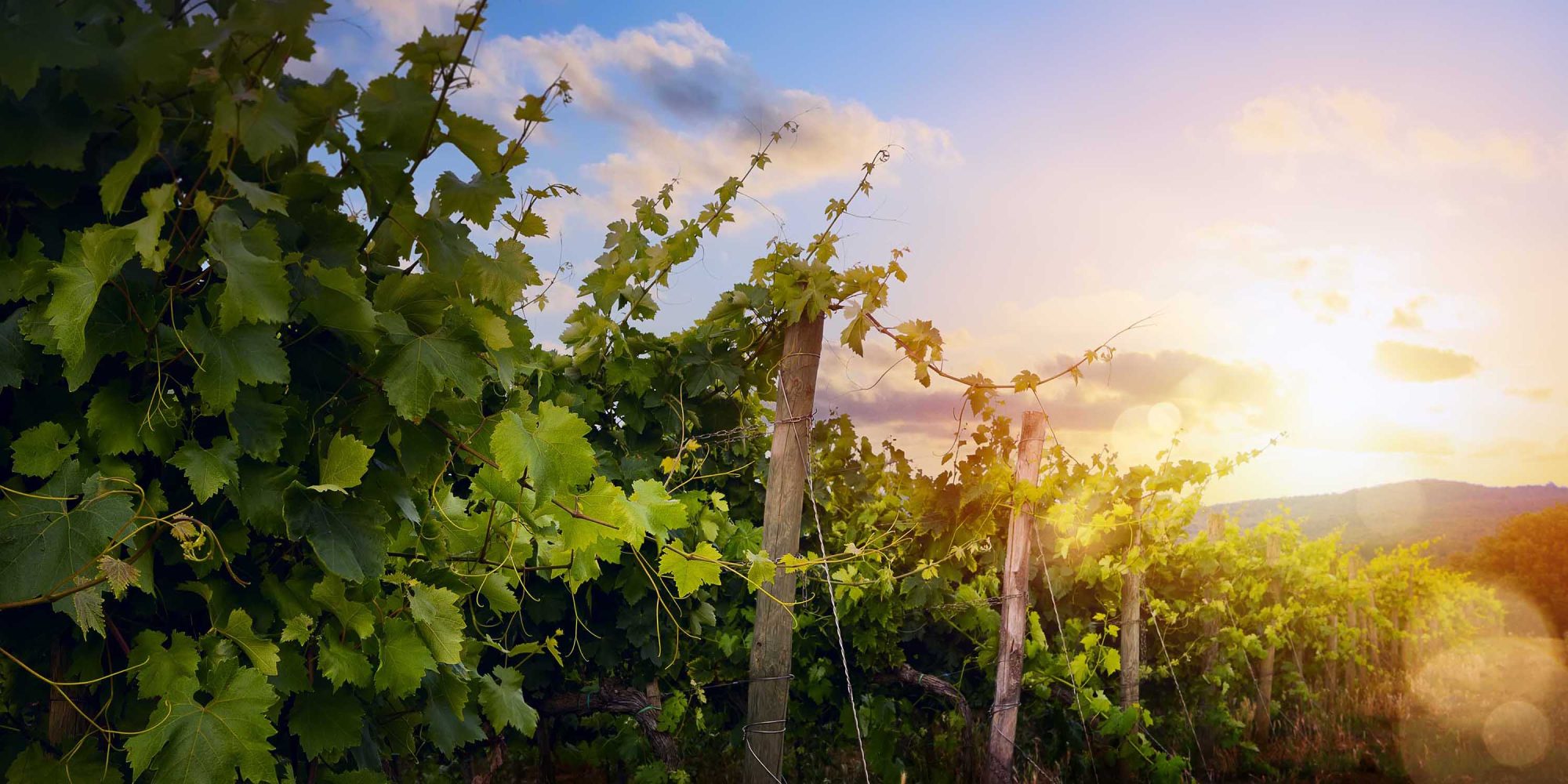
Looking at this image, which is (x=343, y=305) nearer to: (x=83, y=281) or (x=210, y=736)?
(x=83, y=281)

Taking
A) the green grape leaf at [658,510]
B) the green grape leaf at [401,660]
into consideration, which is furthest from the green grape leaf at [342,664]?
the green grape leaf at [658,510]

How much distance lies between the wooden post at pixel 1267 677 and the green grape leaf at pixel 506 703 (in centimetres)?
744

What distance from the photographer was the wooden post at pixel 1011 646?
4.82 m

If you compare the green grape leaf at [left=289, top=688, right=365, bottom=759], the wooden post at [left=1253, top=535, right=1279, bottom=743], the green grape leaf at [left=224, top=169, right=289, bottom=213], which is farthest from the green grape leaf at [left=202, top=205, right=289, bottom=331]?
the wooden post at [left=1253, top=535, right=1279, bottom=743]

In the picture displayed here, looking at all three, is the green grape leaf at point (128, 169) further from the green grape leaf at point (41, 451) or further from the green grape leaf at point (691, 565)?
the green grape leaf at point (691, 565)

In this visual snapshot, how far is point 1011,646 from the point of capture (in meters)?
4.86

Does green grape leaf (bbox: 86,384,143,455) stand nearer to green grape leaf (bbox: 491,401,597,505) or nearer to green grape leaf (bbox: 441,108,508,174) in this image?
green grape leaf (bbox: 491,401,597,505)

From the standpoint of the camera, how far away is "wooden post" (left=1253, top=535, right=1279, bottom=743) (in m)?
8.45

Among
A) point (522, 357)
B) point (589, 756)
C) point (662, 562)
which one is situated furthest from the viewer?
point (589, 756)

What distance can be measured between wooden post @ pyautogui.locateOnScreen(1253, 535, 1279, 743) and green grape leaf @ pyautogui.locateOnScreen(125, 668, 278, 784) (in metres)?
8.39

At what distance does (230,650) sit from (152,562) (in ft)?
0.63

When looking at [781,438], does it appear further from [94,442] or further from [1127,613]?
[1127,613]

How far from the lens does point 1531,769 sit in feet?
29.6

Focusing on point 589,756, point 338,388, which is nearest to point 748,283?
point 338,388
